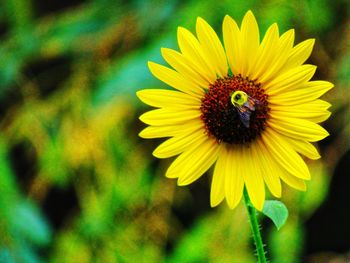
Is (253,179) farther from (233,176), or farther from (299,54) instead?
(299,54)

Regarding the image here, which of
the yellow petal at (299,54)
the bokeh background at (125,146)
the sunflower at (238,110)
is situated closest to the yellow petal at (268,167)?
the sunflower at (238,110)

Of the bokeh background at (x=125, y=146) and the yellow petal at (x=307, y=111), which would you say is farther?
the bokeh background at (x=125, y=146)

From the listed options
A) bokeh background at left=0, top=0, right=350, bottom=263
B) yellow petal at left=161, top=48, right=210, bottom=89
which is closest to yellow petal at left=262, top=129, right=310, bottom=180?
yellow petal at left=161, top=48, right=210, bottom=89

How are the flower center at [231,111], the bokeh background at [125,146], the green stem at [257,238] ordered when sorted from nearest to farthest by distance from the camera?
the green stem at [257,238]
the flower center at [231,111]
the bokeh background at [125,146]

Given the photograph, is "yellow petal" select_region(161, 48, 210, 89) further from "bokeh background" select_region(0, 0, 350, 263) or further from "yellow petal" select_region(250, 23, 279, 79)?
"bokeh background" select_region(0, 0, 350, 263)

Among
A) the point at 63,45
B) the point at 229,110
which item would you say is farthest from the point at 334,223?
the point at 229,110

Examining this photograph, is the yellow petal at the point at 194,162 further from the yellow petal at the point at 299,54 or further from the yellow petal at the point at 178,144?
the yellow petal at the point at 299,54
